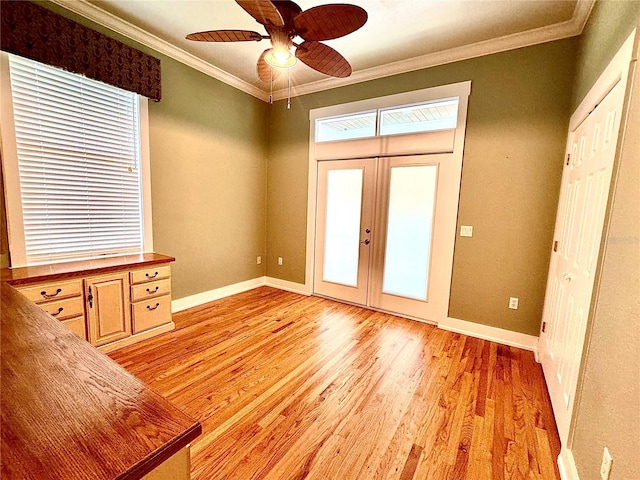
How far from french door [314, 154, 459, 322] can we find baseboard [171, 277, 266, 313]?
1022 mm

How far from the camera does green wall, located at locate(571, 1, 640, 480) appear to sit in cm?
94

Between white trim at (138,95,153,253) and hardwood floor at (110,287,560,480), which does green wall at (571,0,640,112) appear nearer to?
hardwood floor at (110,287,560,480)

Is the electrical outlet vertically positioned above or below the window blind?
below

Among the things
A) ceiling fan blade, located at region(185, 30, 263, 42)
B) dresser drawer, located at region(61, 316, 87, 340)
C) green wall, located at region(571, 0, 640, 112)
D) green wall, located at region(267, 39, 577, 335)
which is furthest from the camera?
green wall, located at region(267, 39, 577, 335)

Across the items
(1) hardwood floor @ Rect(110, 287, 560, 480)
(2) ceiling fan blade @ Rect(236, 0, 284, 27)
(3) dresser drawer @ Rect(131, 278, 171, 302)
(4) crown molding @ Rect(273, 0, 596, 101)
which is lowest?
(1) hardwood floor @ Rect(110, 287, 560, 480)

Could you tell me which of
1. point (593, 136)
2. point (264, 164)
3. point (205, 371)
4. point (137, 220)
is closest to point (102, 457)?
point (205, 371)

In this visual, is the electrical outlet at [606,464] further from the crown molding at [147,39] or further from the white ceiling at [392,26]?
the crown molding at [147,39]

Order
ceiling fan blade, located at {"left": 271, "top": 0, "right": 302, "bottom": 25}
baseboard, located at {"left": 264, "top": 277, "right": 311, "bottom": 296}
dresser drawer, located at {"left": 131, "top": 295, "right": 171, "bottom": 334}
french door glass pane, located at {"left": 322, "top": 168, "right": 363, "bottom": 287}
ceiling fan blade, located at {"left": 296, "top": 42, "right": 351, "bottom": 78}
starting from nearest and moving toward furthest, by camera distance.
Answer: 1. ceiling fan blade, located at {"left": 271, "top": 0, "right": 302, "bottom": 25}
2. ceiling fan blade, located at {"left": 296, "top": 42, "right": 351, "bottom": 78}
3. dresser drawer, located at {"left": 131, "top": 295, "right": 171, "bottom": 334}
4. french door glass pane, located at {"left": 322, "top": 168, "right": 363, "bottom": 287}
5. baseboard, located at {"left": 264, "top": 277, "right": 311, "bottom": 296}

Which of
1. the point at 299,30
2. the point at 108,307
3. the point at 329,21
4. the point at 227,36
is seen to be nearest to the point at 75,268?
the point at 108,307

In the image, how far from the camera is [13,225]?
2.15m

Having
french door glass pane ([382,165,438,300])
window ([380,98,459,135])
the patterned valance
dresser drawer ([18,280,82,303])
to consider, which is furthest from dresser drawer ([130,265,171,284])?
window ([380,98,459,135])

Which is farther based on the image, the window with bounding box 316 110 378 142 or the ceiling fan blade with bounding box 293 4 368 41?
the window with bounding box 316 110 378 142

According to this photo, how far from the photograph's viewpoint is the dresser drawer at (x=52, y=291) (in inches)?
76.0

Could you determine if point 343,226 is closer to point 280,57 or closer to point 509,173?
point 509,173
